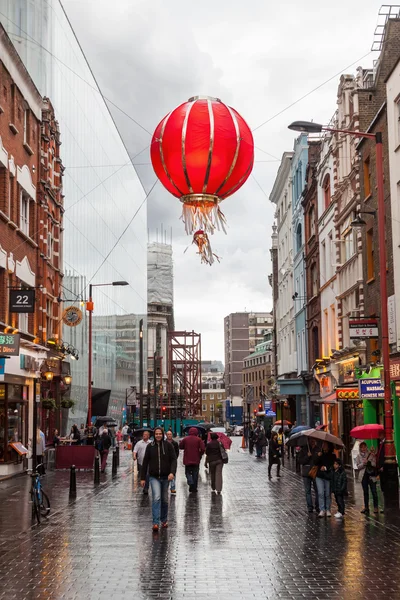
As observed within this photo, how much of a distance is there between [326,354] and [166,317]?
10146 centimetres

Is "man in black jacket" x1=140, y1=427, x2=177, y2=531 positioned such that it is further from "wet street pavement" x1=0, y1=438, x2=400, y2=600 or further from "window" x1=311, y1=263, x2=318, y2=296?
"window" x1=311, y1=263, x2=318, y2=296

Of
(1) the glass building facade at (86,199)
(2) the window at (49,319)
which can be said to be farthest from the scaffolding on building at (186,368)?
(2) the window at (49,319)

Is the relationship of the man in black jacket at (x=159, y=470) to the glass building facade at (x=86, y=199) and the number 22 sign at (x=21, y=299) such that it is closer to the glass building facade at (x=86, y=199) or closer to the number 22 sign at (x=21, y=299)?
the number 22 sign at (x=21, y=299)

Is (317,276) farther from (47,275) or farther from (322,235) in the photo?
(47,275)

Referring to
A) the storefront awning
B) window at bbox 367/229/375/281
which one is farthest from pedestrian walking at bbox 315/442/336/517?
the storefront awning

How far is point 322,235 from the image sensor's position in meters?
41.6

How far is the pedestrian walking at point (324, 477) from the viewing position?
1670 centimetres

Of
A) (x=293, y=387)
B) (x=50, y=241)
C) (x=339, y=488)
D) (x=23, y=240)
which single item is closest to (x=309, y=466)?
(x=339, y=488)

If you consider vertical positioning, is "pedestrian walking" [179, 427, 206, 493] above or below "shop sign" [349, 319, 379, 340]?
below

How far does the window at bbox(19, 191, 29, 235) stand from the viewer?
31.9 metres

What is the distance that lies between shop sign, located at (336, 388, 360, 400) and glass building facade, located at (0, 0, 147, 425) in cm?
1697

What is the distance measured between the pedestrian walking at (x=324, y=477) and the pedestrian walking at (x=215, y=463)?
5.92 meters

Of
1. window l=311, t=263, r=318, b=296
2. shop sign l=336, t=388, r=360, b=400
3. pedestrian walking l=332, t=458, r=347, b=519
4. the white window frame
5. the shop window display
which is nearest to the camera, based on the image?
pedestrian walking l=332, t=458, r=347, b=519

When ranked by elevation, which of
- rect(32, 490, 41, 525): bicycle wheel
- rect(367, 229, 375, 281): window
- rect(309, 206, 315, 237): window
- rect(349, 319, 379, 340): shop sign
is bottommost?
rect(32, 490, 41, 525): bicycle wheel
